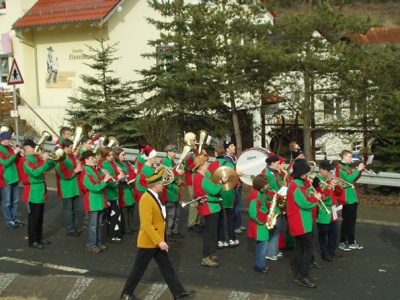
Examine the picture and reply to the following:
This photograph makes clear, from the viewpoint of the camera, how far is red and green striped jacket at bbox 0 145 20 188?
408 inches

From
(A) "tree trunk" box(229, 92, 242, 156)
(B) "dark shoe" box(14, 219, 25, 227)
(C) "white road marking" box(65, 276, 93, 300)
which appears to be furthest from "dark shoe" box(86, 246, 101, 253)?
(A) "tree trunk" box(229, 92, 242, 156)

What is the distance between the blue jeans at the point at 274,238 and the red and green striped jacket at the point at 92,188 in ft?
8.51

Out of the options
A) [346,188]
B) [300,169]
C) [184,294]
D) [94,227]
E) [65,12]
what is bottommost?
[184,294]

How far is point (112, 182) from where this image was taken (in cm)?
927

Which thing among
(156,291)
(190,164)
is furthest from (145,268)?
(190,164)

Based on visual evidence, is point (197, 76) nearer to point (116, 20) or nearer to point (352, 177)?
point (352, 177)

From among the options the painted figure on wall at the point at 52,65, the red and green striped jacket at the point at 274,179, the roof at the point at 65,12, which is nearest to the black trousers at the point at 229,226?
the red and green striped jacket at the point at 274,179

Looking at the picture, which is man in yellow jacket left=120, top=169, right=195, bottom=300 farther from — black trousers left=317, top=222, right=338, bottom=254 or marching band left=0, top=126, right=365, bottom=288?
black trousers left=317, top=222, right=338, bottom=254

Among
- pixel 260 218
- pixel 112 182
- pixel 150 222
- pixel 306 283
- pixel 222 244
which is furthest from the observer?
pixel 112 182

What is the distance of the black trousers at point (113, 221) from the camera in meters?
9.60

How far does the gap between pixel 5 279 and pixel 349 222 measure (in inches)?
198

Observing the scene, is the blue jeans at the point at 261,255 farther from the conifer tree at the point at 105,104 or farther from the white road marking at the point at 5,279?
the conifer tree at the point at 105,104

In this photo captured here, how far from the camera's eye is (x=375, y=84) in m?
12.6

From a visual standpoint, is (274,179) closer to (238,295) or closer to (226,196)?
(226,196)
